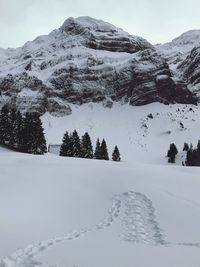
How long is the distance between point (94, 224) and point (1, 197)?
276 inches

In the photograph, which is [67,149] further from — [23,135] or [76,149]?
[23,135]

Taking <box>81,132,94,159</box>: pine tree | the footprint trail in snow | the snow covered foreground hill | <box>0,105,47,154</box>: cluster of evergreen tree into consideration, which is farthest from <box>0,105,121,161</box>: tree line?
the footprint trail in snow

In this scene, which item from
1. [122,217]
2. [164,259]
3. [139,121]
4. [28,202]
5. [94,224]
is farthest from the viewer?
[139,121]

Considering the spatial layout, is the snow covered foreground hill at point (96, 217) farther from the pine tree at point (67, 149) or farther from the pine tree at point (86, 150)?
the pine tree at point (86, 150)

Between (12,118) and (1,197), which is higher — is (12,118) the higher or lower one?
the higher one

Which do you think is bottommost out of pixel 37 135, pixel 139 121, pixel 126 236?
pixel 126 236

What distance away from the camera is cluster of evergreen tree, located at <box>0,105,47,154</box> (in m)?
78.4

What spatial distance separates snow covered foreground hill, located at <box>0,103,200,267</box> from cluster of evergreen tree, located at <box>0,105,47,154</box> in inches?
1579

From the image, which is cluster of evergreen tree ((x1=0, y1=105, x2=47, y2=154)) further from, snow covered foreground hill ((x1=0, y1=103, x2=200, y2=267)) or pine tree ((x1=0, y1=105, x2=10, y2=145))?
snow covered foreground hill ((x1=0, y1=103, x2=200, y2=267))

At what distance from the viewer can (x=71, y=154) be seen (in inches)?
3273

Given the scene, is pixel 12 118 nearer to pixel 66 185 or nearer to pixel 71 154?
pixel 71 154

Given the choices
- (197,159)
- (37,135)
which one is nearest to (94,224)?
(37,135)

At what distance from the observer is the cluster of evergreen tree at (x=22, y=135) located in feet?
257

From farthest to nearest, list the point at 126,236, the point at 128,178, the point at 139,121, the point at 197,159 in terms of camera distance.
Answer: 1. the point at 139,121
2. the point at 197,159
3. the point at 128,178
4. the point at 126,236
